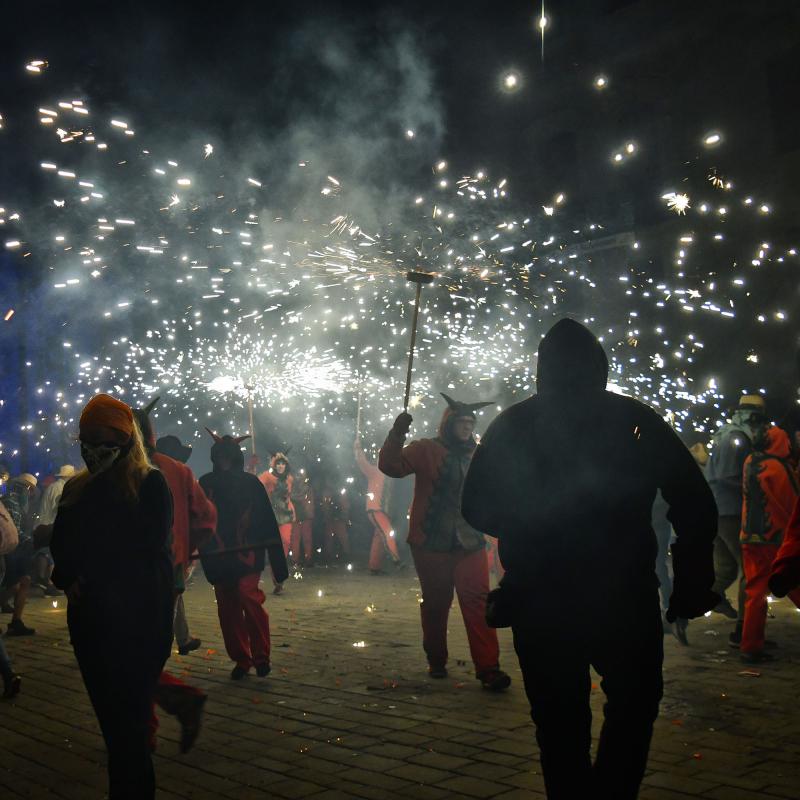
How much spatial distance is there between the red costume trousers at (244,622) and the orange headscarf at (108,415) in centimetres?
363

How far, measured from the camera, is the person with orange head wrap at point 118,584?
355 centimetres

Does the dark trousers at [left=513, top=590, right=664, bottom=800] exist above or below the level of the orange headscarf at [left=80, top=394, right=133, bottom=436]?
below

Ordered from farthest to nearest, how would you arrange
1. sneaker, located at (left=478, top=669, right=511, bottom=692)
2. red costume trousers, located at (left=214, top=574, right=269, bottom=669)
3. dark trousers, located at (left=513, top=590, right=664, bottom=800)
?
red costume trousers, located at (left=214, top=574, right=269, bottom=669) < sneaker, located at (left=478, top=669, right=511, bottom=692) < dark trousers, located at (left=513, top=590, right=664, bottom=800)

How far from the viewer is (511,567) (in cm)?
329

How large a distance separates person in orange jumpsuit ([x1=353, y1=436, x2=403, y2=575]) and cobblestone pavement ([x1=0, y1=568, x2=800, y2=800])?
6.77 meters

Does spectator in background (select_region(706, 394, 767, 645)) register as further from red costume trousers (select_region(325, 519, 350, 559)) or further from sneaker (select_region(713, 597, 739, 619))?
red costume trousers (select_region(325, 519, 350, 559))

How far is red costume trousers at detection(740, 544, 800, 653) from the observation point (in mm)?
7016

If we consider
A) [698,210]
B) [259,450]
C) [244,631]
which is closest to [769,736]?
[244,631]

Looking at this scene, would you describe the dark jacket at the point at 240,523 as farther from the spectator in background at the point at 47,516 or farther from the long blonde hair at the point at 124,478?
the spectator in background at the point at 47,516

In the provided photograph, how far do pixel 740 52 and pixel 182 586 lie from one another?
62.1 feet

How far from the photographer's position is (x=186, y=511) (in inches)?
263

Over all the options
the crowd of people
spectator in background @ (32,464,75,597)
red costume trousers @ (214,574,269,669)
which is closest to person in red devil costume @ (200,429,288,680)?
red costume trousers @ (214,574,269,669)

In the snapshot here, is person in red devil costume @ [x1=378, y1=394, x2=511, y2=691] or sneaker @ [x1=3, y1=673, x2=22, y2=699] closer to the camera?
sneaker @ [x1=3, y1=673, x2=22, y2=699]

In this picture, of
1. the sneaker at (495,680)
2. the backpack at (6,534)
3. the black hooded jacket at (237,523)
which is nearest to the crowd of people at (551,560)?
the sneaker at (495,680)
